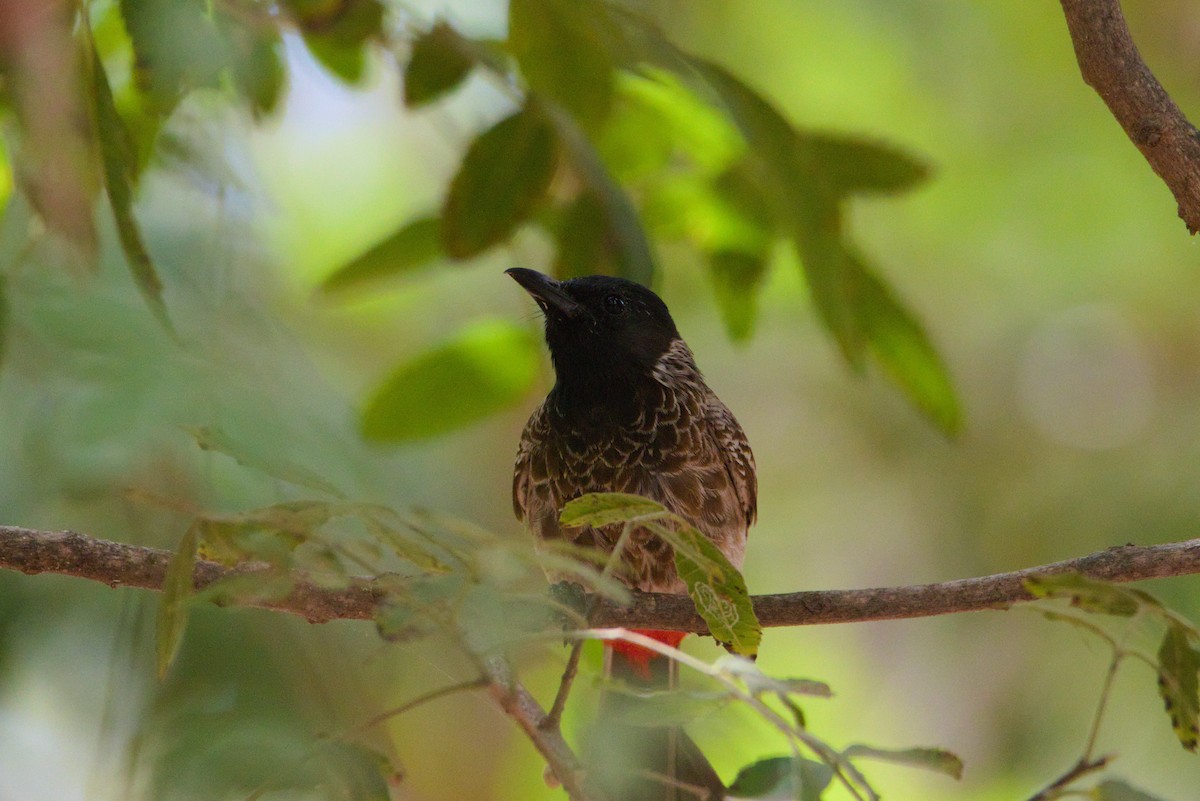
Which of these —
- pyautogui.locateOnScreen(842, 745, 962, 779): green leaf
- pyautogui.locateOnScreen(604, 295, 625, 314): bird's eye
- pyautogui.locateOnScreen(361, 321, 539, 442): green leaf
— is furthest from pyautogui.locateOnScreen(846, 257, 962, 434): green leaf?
pyautogui.locateOnScreen(842, 745, 962, 779): green leaf

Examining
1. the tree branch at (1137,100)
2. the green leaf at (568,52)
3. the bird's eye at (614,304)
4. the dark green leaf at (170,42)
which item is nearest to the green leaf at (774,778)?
the tree branch at (1137,100)

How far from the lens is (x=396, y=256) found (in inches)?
114

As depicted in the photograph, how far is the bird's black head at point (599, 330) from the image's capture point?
347 centimetres

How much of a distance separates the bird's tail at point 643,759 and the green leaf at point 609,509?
21 cm

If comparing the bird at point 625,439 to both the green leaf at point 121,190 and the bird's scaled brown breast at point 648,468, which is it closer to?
the bird's scaled brown breast at point 648,468

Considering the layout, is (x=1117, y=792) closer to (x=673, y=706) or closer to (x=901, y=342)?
(x=673, y=706)

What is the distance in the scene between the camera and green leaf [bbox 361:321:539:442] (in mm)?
2873

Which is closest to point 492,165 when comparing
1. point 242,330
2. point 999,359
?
point 242,330

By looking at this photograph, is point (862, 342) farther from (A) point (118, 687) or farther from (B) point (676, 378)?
(A) point (118, 687)

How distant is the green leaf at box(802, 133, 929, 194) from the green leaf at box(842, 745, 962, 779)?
1606mm

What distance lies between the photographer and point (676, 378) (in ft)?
12.1

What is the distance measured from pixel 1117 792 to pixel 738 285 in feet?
5.66

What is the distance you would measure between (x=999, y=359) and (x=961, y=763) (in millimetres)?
6225

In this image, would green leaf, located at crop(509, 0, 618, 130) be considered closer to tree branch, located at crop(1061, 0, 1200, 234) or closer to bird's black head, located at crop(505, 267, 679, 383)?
bird's black head, located at crop(505, 267, 679, 383)
